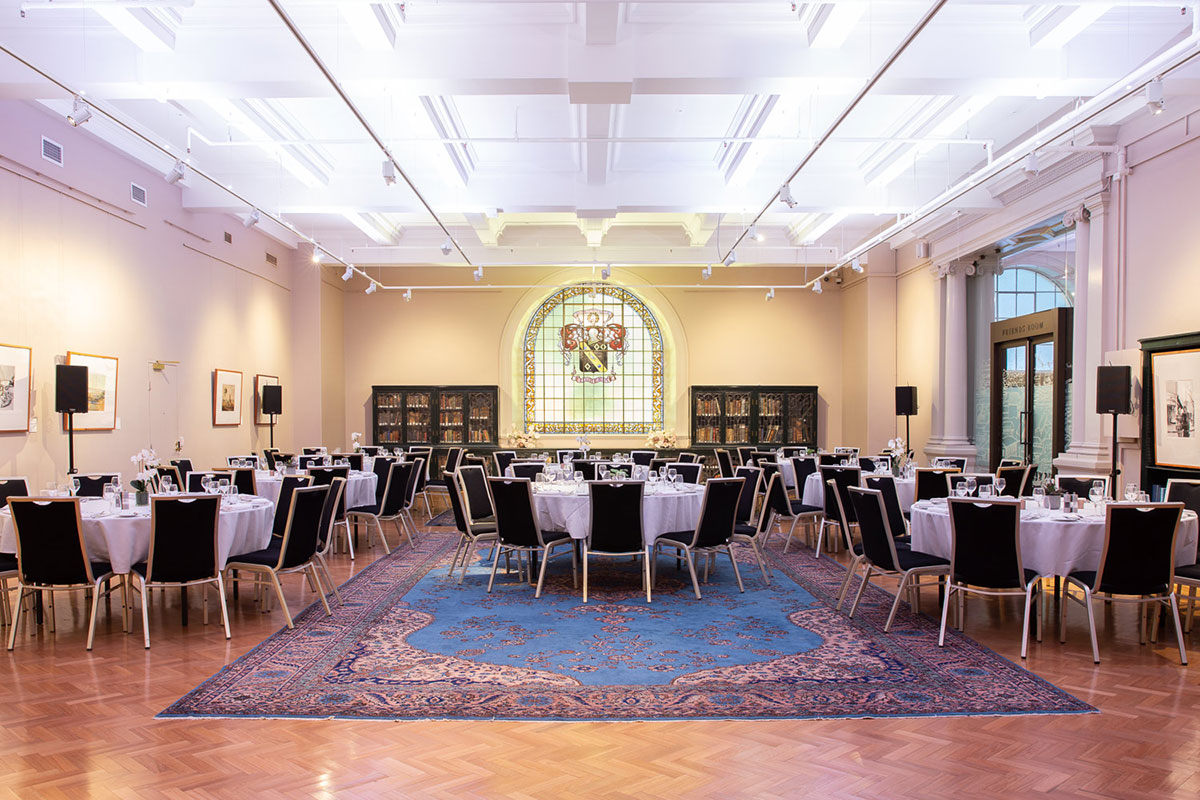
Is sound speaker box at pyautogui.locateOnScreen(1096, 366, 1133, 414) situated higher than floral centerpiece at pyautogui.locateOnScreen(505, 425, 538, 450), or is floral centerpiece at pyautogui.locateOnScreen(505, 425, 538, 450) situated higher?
sound speaker box at pyautogui.locateOnScreen(1096, 366, 1133, 414)

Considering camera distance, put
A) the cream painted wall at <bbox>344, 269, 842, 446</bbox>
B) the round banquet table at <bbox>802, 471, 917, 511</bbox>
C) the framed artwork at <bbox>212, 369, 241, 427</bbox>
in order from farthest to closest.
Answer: the cream painted wall at <bbox>344, 269, 842, 446</bbox> → the framed artwork at <bbox>212, 369, 241, 427</bbox> → the round banquet table at <bbox>802, 471, 917, 511</bbox>

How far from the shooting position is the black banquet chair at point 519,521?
253 inches

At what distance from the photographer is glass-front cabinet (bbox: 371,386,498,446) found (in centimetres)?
1531

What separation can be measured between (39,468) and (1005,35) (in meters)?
9.45

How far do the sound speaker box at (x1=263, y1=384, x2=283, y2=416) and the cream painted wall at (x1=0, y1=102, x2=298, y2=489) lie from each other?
1.24 ft

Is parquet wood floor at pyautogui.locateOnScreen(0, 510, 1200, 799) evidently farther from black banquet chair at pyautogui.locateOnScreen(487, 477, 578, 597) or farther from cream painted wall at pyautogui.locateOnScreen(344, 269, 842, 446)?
cream painted wall at pyautogui.locateOnScreen(344, 269, 842, 446)

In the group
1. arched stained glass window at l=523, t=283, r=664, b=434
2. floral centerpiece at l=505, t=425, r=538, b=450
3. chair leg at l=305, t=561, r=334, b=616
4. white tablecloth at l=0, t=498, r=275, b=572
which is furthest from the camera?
arched stained glass window at l=523, t=283, r=664, b=434

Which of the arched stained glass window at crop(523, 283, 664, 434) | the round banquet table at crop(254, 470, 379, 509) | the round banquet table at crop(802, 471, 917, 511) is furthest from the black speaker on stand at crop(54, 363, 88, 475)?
the arched stained glass window at crop(523, 283, 664, 434)

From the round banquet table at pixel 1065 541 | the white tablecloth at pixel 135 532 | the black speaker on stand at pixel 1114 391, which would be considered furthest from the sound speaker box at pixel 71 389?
the black speaker on stand at pixel 1114 391

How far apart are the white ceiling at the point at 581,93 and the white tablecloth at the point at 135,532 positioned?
10.4 feet

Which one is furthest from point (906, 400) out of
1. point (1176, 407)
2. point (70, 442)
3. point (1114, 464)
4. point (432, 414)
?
point (70, 442)

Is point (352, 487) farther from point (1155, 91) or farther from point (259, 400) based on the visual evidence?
point (1155, 91)

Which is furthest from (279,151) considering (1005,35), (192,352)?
(1005,35)

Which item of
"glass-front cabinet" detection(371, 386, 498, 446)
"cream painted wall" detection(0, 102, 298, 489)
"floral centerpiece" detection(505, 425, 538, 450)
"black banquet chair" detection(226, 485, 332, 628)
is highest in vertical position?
"cream painted wall" detection(0, 102, 298, 489)
